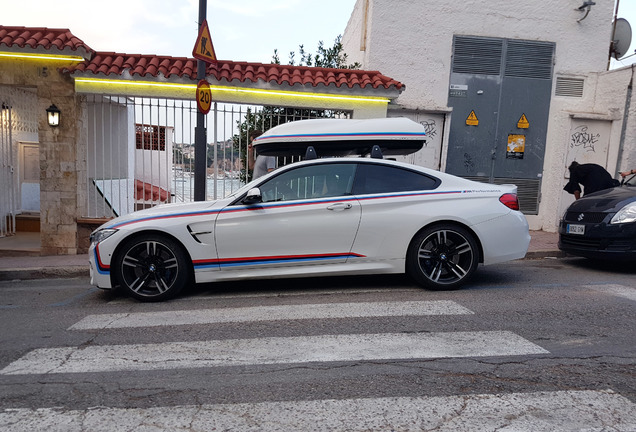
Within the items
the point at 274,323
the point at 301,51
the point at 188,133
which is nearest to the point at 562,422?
the point at 274,323

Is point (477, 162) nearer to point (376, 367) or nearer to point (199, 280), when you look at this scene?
point (199, 280)

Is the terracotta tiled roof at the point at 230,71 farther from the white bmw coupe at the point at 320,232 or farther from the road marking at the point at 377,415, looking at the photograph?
the road marking at the point at 377,415

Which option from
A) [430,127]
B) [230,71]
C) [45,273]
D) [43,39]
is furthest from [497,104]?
[45,273]

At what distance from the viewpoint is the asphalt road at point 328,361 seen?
8.82 ft

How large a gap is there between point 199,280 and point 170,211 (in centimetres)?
85

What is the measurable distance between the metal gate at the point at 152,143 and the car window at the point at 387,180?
4255mm

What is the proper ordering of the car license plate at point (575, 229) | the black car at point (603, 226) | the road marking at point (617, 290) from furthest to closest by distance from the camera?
the car license plate at point (575, 229)
the black car at point (603, 226)
the road marking at point (617, 290)

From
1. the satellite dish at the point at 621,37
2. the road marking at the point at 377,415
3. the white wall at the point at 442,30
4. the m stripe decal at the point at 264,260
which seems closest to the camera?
the road marking at the point at 377,415

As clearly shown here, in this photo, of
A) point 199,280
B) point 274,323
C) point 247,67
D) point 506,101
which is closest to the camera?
point 274,323

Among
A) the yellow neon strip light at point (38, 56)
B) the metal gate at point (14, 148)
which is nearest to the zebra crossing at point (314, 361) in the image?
the yellow neon strip light at point (38, 56)

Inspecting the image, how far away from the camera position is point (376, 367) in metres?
3.30

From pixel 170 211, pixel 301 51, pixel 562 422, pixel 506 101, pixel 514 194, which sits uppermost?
pixel 301 51

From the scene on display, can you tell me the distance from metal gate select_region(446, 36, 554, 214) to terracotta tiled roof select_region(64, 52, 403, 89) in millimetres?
2164

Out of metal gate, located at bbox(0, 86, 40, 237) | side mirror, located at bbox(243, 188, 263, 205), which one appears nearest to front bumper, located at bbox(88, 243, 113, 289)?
side mirror, located at bbox(243, 188, 263, 205)
